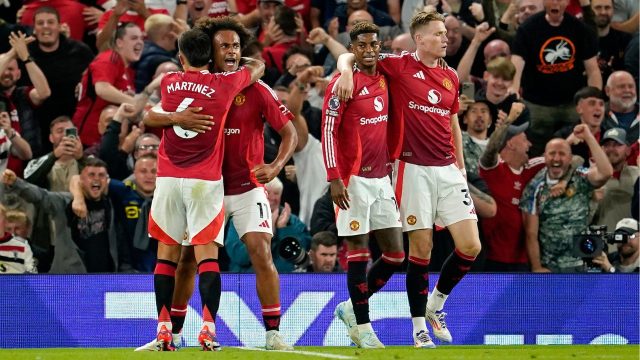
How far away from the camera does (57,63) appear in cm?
1545

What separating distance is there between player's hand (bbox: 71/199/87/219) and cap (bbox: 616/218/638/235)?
18.0 ft

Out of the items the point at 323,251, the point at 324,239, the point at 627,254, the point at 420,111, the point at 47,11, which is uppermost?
the point at 47,11

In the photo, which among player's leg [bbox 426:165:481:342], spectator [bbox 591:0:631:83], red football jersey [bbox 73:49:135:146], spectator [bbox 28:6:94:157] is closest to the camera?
player's leg [bbox 426:165:481:342]

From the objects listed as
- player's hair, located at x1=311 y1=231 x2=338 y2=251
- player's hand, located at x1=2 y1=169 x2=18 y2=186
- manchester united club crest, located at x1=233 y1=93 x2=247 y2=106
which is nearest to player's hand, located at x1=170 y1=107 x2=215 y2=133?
manchester united club crest, located at x1=233 y1=93 x2=247 y2=106

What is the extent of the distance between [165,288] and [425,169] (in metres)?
2.44

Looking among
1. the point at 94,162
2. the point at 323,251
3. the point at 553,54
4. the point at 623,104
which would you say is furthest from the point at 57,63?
the point at 623,104

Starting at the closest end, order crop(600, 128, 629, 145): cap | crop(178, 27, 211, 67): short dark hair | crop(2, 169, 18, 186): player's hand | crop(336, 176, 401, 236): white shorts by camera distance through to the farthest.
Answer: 1. crop(178, 27, 211, 67): short dark hair
2. crop(336, 176, 401, 236): white shorts
3. crop(2, 169, 18, 186): player's hand
4. crop(600, 128, 629, 145): cap

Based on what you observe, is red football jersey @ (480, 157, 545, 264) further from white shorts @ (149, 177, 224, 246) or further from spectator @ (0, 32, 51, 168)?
spectator @ (0, 32, 51, 168)

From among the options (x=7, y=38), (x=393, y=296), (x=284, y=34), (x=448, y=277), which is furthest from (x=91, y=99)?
(x=448, y=277)

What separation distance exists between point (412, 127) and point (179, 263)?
7.44 feet

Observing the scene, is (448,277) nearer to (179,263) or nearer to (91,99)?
(179,263)

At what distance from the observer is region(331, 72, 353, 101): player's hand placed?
33.2ft

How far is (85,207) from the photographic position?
12.8m

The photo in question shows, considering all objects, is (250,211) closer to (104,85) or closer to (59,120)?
(59,120)
